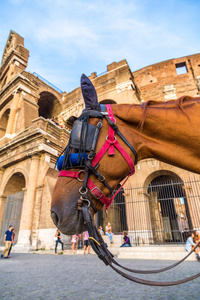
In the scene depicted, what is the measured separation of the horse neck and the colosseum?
875 centimetres

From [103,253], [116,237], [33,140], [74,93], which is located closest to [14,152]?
[33,140]

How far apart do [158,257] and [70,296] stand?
562 centimetres

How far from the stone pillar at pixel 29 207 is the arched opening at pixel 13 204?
96cm

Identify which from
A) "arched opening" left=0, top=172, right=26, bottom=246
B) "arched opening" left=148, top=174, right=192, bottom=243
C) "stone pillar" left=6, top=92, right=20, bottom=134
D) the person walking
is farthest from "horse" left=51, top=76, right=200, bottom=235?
"stone pillar" left=6, top=92, right=20, bottom=134

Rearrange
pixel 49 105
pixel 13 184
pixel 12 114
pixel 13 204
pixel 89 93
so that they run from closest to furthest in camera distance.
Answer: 1. pixel 89 93
2. pixel 13 204
3. pixel 13 184
4. pixel 12 114
5. pixel 49 105

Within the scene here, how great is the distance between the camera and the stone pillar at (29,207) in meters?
9.37

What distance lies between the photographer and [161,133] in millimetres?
1597

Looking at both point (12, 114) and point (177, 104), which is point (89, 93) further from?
point (12, 114)

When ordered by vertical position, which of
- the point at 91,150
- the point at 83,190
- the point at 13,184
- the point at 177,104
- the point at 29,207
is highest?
the point at 13,184

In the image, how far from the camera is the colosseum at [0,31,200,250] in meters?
10.1

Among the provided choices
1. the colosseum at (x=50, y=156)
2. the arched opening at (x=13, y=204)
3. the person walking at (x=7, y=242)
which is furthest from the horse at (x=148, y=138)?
the arched opening at (x=13, y=204)

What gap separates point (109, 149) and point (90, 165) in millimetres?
213

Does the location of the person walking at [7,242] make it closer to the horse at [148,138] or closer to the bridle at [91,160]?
the bridle at [91,160]

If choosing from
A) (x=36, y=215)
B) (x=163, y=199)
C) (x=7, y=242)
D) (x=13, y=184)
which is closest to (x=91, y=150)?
(x=7, y=242)
